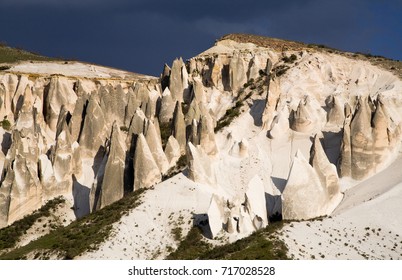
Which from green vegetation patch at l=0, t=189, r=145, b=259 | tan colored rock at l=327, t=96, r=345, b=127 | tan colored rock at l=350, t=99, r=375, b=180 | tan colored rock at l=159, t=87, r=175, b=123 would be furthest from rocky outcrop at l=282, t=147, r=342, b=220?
tan colored rock at l=159, t=87, r=175, b=123

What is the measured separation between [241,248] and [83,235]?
9992mm

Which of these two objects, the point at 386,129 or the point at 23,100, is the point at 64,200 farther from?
the point at 386,129

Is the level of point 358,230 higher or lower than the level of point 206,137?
lower

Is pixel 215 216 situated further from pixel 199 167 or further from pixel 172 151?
pixel 172 151

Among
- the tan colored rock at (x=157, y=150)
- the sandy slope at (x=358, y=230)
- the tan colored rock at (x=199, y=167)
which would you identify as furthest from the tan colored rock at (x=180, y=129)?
the sandy slope at (x=358, y=230)

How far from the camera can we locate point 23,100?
52562 millimetres

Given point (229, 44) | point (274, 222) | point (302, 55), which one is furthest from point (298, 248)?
point (229, 44)

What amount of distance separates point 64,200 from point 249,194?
1471cm

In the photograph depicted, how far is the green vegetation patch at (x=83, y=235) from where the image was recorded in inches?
1243

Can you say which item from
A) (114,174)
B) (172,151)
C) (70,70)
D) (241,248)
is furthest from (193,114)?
(70,70)

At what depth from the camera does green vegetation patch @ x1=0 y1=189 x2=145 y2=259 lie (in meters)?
31.6

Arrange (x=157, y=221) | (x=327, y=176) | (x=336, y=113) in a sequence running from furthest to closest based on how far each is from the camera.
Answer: (x=336, y=113) < (x=327, y=176) < (x=157, y=221)

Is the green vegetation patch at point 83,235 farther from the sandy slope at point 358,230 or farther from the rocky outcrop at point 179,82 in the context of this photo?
the rocky outcrop at point 179,82

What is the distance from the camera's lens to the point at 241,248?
2869cm
